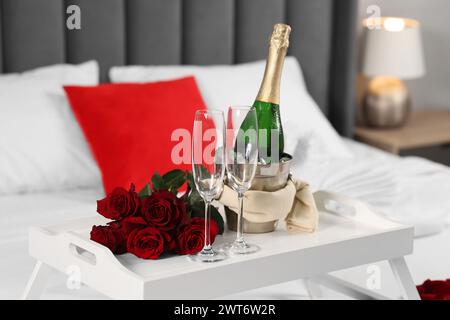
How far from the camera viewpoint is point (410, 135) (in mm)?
3318

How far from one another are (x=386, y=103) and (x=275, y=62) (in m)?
1.89

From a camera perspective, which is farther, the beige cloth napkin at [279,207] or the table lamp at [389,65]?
the table lamp at [389,65]

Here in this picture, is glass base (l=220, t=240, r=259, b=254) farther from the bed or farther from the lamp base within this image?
the lamp base

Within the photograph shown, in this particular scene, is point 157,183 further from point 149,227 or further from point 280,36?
point 280,36

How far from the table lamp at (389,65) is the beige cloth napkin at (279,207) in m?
1.85

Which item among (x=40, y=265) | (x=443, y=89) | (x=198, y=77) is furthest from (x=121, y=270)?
(x=443, y=89)

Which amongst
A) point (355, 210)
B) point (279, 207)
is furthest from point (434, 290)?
point (279, 207)

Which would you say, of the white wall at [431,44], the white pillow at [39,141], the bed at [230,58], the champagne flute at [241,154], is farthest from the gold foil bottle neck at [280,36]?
the white wall at [431,44]

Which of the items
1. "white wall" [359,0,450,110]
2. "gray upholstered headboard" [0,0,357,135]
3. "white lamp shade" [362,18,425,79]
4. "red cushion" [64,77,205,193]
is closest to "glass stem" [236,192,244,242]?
"red cushion" [64,77,205,193]

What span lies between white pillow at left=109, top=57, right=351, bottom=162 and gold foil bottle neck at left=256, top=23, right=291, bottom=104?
45.0 inches

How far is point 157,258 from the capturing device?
140cm

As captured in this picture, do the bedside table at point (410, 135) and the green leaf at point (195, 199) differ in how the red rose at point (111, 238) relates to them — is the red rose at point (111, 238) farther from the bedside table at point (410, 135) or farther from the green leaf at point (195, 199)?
the bedside table at point (410, 135)

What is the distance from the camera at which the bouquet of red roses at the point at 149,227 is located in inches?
54.8
